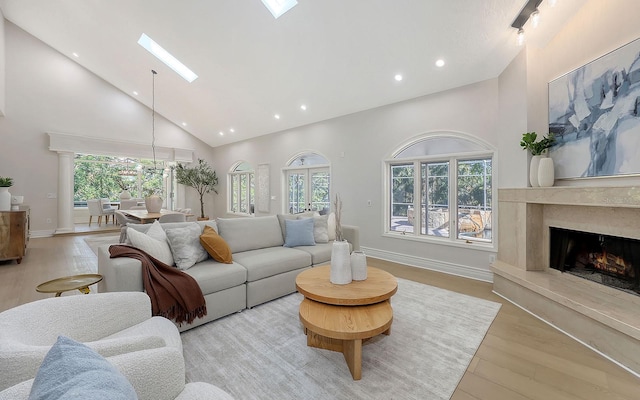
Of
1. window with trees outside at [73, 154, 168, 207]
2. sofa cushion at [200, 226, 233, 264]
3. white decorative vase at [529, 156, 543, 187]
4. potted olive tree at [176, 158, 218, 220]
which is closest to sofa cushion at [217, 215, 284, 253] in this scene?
sofa cushion at [200, 226, 233, 264]

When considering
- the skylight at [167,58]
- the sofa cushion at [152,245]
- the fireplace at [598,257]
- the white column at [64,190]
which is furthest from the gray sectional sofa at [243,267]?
the white column at [64,190]

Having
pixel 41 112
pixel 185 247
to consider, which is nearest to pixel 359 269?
pixel 185 247

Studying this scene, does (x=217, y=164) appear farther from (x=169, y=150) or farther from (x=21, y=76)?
(x=21, y=76)

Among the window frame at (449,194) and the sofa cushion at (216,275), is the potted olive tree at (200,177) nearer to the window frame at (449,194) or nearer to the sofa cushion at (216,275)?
the window frame at (449,194)

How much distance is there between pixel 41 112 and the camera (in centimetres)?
669

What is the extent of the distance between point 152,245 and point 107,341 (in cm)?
169

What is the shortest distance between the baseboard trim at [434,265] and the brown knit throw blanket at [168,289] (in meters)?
3.41

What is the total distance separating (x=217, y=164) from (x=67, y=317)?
28.9 ft

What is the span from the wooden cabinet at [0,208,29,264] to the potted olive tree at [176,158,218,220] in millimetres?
4512

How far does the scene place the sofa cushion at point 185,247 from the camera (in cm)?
266

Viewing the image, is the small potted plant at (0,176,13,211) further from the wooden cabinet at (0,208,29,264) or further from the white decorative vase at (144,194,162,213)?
the white decorative vase at (144,194,162,213)

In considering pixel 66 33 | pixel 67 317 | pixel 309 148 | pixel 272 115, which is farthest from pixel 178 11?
pixel 67 317

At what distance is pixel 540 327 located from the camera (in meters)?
2.53

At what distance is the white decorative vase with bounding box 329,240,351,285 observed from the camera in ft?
7.77
